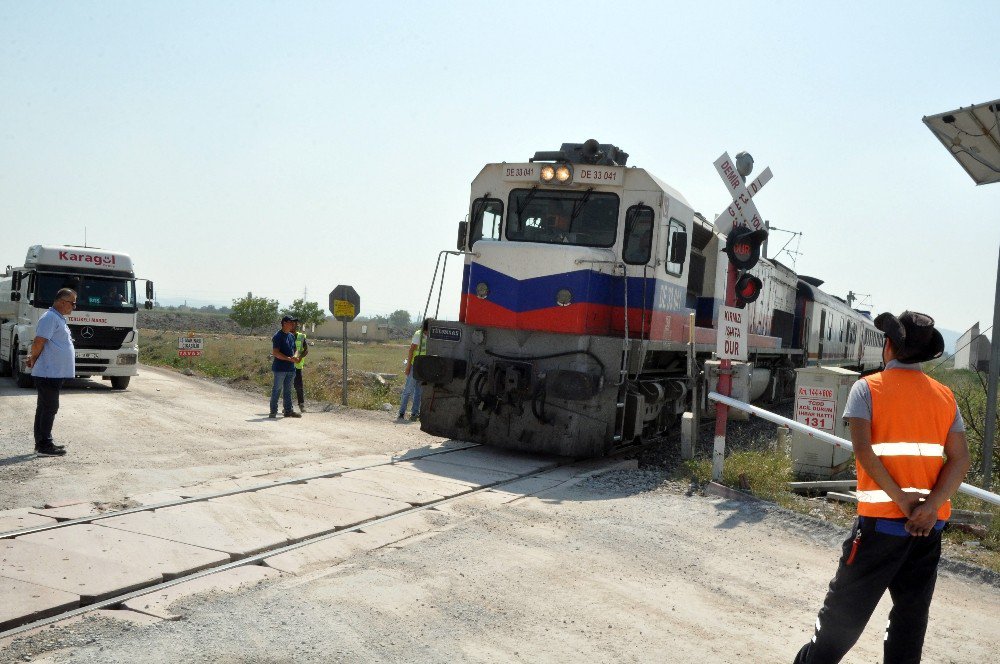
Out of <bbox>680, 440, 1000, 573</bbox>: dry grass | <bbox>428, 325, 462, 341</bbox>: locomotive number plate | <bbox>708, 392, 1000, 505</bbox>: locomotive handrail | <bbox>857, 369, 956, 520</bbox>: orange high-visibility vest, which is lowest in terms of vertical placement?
<bbox>680, 440, 1000, 573</bbox>: dry grass

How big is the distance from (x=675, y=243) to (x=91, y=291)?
1204 cm

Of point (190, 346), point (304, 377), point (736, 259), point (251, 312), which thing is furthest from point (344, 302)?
point (251, 312)

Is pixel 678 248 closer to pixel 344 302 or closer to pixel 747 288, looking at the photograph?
pixel 747 288

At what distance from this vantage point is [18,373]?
1812 centimetres

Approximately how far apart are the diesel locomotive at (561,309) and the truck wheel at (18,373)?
1091 centimetres

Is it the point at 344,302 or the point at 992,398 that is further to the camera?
the point at 344,302

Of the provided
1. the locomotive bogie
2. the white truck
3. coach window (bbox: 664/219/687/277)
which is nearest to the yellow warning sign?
the white truck

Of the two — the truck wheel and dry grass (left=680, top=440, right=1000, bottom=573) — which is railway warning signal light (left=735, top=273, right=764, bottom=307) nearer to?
dry grass (left=680, top=440, right=1000, bottom=573)

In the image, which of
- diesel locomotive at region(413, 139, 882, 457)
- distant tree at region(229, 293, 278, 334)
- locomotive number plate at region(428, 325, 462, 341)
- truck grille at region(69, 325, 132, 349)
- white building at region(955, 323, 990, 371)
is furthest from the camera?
distant tree at region(229, 293, 278, 334)

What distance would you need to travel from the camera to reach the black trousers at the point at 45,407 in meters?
9.05

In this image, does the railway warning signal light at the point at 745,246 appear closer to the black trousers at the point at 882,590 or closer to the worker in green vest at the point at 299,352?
the black trousers at the point at 882,590

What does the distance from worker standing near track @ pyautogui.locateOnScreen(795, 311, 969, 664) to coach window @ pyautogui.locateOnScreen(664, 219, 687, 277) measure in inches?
276

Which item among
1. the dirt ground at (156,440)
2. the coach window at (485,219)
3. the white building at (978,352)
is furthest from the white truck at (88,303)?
the white building at (978,352)

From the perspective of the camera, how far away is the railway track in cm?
514
